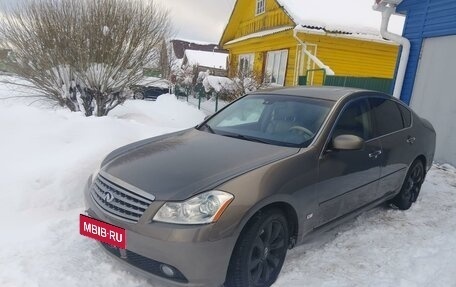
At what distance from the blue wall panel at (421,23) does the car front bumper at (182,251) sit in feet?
23.7

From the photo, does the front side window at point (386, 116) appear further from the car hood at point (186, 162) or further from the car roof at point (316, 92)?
the car hood at point (186, 162)

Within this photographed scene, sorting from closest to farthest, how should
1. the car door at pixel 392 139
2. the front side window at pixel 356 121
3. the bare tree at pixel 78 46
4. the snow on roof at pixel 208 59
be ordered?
the front side window at pixel 356 121
the car door at pixel 392 139
the bare tree at pixel 78 46
the snow on roof at pixel 208 59

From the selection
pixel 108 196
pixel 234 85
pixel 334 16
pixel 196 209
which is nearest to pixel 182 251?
pixel 196 209

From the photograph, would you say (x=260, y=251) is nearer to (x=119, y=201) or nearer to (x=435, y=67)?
(x=119, y=201)

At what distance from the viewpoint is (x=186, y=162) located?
2.90 metres

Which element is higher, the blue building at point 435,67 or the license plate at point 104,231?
the blue building at point 435,67

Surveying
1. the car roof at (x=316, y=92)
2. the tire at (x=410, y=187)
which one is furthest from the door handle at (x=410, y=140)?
the car roof at (x=316, y=92)

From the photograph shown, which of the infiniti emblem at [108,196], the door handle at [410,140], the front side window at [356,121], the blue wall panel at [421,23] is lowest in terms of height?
the infiniti emblem at [108,196]

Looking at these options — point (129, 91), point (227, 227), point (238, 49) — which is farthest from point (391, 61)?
point (227, 227)

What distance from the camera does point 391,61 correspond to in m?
14.4

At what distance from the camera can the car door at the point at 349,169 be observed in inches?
127

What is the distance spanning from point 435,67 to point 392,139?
4696 millimetres

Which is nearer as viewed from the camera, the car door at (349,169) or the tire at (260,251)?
the tire at (260,251)

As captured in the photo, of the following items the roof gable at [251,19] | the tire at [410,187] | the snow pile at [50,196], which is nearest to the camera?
the snow pile at [50,196]
